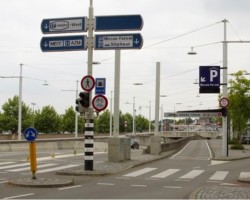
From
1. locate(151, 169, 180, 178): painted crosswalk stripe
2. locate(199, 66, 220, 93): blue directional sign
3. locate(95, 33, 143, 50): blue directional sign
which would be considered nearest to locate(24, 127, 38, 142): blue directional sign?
locate(95, 33, 143, 50): blue directional sign

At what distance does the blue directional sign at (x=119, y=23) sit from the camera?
20.2m

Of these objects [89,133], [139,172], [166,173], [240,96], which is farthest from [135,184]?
[240,96]

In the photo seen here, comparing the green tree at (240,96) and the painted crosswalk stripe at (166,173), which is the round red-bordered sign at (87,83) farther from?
the green tree at (240,96)

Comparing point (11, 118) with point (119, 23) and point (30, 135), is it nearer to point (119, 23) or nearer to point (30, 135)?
point (119, 23)

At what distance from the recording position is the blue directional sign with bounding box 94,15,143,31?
20.2 m

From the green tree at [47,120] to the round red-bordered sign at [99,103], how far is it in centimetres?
7530

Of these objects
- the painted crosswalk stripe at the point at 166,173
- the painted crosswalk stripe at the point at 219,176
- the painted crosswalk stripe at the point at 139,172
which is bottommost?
the painted crosswalk stripe at the point at 219,176

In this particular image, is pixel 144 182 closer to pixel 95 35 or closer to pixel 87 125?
→ pixel 87 125

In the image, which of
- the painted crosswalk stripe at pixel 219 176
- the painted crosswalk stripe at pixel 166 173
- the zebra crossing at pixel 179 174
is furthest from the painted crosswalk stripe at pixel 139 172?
the painted crosswalk stripe at pixel 219 176

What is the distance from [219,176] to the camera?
2045cm

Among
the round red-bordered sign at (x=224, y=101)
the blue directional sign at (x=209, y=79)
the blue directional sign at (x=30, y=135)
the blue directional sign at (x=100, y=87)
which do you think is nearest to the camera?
the blue directional sign at (x=30, y=135)

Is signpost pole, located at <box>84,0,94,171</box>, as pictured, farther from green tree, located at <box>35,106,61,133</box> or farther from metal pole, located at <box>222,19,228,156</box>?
green tree, located at <box>35,106,61,133</box>

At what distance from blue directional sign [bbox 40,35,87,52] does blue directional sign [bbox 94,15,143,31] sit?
2.70 feet

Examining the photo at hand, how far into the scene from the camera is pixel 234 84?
45.9 m
